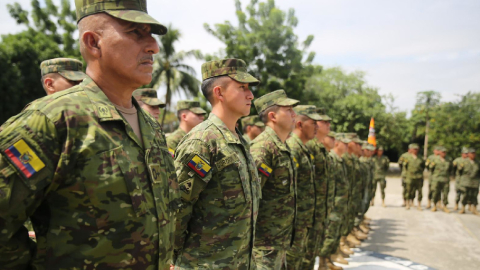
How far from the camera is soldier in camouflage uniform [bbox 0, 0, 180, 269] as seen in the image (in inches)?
47.9

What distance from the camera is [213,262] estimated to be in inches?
94.5

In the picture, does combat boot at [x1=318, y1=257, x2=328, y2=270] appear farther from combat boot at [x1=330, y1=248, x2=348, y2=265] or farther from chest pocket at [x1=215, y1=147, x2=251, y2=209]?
chest pocket at [x1=215, y1=147, x2=251, y2=209]

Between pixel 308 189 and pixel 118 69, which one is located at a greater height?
pixel 118 69

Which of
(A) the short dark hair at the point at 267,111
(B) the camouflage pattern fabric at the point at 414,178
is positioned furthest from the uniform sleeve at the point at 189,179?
(B) the camouflage pattern fabric at the point at 414,178

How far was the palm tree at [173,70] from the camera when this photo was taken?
25.5m

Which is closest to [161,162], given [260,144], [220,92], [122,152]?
[122,152]

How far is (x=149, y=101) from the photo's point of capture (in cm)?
536

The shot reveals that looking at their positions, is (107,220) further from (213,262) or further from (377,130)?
(377,130)

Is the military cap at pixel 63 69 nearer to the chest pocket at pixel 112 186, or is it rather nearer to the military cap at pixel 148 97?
the military cap at pixel 148 97

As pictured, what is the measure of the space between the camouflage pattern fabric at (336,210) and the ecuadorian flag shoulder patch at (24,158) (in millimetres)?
5139

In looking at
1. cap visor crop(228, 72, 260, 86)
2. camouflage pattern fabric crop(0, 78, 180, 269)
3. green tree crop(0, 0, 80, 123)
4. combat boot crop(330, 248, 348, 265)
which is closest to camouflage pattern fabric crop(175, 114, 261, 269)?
cap visor crop(228, 72, 260, 86)

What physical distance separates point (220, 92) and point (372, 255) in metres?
5.59

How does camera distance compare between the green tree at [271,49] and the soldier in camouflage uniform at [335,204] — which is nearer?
the soldier in camouflage uniform at [335,204]

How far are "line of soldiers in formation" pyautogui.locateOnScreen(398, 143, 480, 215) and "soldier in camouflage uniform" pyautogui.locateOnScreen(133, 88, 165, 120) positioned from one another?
36.1 ft
